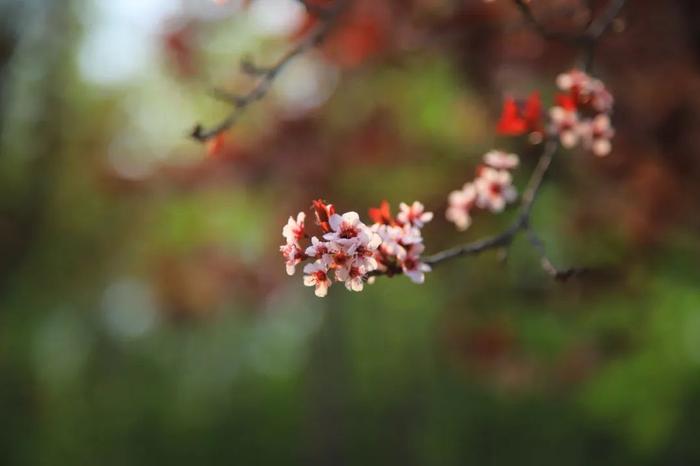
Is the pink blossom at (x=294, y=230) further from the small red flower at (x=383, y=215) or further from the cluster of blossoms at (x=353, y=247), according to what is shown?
the small red flower at (x=383, y=215)

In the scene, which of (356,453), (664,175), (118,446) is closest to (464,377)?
A: (356,453)

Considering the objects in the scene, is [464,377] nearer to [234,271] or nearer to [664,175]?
[234,271]

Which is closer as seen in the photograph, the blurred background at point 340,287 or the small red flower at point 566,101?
the small red flower at point 566,101

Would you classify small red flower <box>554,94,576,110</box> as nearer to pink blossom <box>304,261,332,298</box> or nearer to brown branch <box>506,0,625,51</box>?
brown branch <box>506,0,625,51</box>

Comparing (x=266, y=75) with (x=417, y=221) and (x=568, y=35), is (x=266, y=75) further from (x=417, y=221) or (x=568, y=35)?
(x=568, y=35)

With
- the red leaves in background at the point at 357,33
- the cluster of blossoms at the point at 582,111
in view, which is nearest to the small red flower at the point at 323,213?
the cluster of blossoms at the point at 582,111
